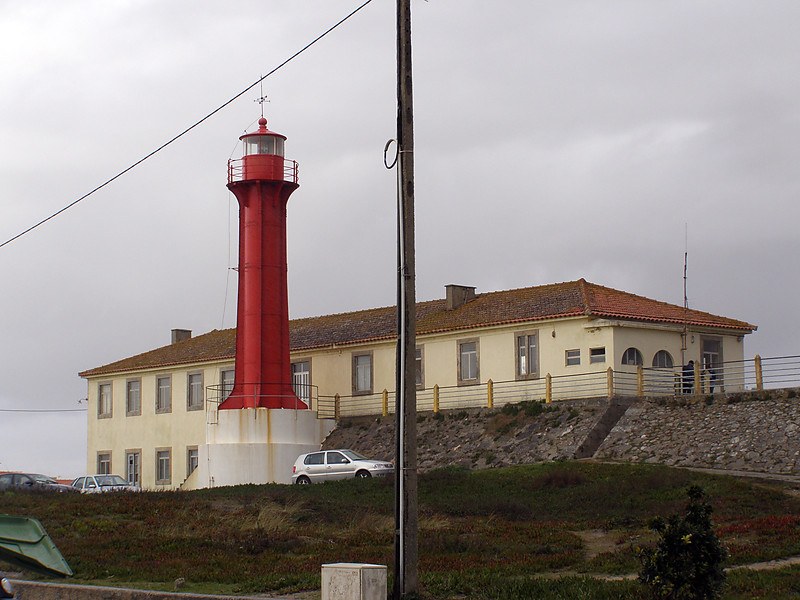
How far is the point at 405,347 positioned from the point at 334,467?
75.5 feet

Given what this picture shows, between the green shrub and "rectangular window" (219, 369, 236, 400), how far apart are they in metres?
37.0

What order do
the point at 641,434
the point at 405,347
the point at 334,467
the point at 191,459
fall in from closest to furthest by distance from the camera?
the point at 405,347, the point at 641,434, the point at 334,467, the point at 191,459

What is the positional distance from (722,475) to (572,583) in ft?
48.7

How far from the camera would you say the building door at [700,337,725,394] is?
131 feet

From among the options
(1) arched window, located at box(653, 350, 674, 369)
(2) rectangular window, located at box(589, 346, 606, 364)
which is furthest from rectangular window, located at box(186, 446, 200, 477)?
(1) arched window, located at box(653, 350, 674, 369)

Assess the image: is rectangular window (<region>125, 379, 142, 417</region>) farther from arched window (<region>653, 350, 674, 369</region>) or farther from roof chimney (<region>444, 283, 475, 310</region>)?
arched window (<region>653, 350, 674, 369</region>)

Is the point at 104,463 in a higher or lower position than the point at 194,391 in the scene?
lower

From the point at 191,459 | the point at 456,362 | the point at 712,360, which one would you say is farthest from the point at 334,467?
the point at 191,459

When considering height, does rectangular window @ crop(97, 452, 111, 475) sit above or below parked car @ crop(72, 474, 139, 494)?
above

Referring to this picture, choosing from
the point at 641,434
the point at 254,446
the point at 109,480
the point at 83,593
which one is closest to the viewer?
the point at 83,593

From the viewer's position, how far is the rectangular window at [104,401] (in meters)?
56.0

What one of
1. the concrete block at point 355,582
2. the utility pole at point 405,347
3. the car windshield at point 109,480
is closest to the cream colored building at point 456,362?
the car windshield at point 109,480

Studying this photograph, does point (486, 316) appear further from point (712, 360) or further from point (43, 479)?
point (43, 479)

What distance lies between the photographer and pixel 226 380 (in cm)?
4997
